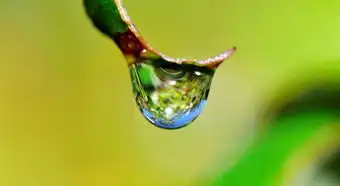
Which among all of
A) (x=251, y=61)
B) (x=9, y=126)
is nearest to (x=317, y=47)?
(x=251, y=61)

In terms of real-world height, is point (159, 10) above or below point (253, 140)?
above

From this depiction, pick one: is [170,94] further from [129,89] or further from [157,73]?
[129,89]

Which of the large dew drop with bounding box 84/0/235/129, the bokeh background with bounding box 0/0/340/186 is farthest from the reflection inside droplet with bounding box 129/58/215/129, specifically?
the bokeh background with bounding box 0/0/340/186

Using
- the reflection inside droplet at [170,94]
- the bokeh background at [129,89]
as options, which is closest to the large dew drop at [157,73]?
the reflection inside droplet at [170,94]

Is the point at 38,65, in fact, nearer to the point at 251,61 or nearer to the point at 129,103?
the point at 129,103

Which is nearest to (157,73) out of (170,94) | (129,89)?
(170,94)

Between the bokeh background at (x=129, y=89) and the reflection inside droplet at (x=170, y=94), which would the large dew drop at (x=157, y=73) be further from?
the bokeh background at (x=129, y=89)

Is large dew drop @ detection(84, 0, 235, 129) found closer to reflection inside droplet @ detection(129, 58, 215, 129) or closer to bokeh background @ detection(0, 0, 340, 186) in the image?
reflection inside droplet @ detection(129, 58, 215, 129)
